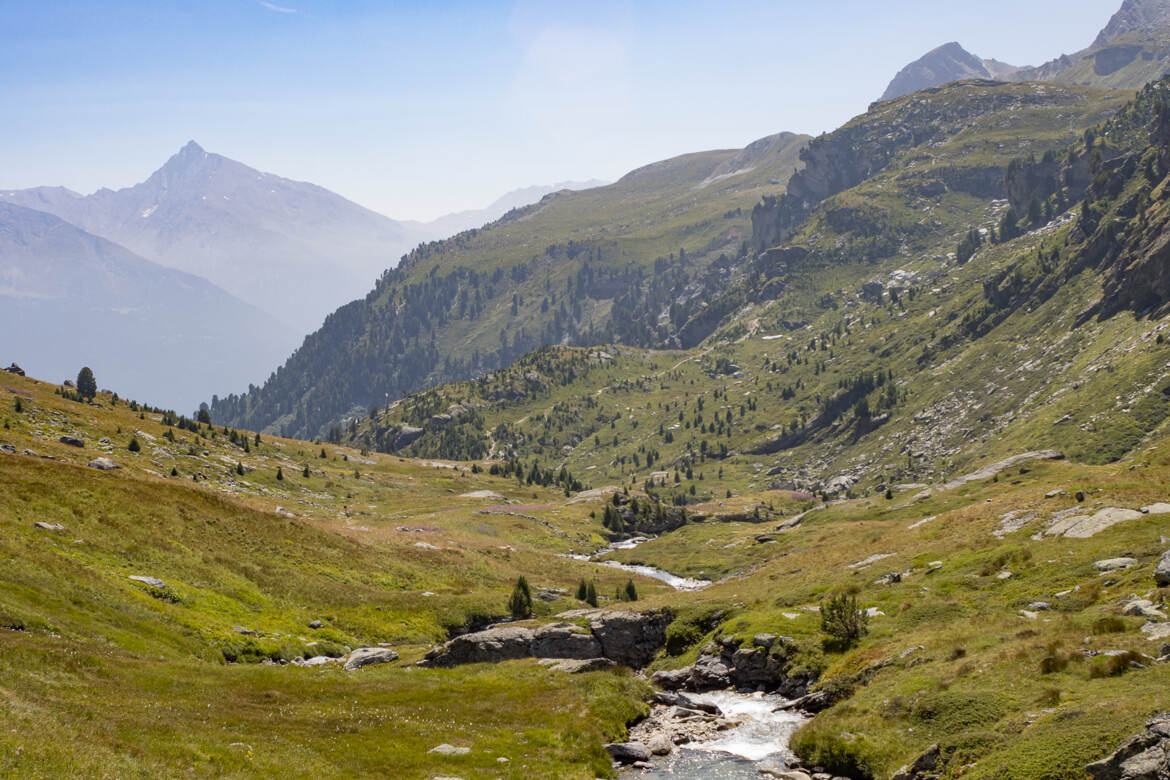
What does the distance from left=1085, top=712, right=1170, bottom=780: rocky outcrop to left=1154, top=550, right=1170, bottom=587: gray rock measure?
15.6 metres

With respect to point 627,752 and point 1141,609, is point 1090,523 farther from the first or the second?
point 627,752

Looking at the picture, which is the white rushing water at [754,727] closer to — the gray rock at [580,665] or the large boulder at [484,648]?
the gray rock at [580,665]

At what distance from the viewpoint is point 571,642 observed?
6125 centimetres

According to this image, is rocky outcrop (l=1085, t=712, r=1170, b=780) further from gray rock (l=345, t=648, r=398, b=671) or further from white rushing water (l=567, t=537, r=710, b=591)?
white rushing water (l=567, t=537, r=710, b=591)

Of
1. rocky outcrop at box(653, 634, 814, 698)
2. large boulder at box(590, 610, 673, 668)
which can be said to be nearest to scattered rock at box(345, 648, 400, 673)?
large boulder at box(590, 610, 673, 668)

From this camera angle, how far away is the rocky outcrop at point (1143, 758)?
2286 cm

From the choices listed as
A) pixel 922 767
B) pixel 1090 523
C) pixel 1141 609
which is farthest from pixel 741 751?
pixel 1090 523

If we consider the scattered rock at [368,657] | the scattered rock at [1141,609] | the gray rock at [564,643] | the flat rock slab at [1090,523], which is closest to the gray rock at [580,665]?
the gray rock at [564,643]

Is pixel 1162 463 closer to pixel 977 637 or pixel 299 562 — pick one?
pixel 977 637

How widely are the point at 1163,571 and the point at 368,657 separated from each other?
5039cm

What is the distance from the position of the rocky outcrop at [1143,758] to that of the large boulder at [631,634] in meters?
40.8

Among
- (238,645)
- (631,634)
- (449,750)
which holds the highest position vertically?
(449,750)

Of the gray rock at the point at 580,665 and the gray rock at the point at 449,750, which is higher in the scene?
the gray rock at the point at 449,750

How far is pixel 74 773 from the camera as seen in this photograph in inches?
863
